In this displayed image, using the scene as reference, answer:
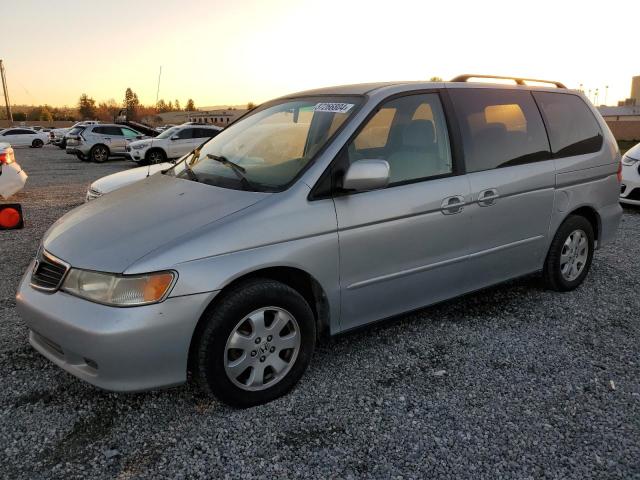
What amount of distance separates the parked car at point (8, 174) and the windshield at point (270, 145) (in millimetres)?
6463

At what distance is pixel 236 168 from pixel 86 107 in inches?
5253

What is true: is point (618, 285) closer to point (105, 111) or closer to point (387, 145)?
point (387, 145)

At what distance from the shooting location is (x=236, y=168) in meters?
3.36

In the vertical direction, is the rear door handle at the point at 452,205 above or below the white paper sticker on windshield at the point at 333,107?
below

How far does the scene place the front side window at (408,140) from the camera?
3.24 meters

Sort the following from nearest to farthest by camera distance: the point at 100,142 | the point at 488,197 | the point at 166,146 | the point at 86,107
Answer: the point at 488,197
the point at 166,146
the point at 100,142
the point at 86,107

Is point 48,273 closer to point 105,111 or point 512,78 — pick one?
point 512,78

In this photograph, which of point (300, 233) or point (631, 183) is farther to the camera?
point (631, 183)

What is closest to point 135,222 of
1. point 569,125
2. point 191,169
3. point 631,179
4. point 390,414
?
point 191,169

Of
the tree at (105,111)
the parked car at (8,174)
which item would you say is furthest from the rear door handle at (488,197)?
the tree at (105,111)

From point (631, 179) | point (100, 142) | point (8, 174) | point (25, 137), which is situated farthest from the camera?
point (25, 137)

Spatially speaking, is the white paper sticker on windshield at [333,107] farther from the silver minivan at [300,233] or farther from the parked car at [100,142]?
the parked car at [100,142]

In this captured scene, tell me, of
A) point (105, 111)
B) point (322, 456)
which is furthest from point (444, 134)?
point (105, 111)

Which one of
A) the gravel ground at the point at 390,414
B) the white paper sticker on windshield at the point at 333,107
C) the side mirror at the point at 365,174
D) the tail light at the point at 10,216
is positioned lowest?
the gravel ground at the point at 390,414
